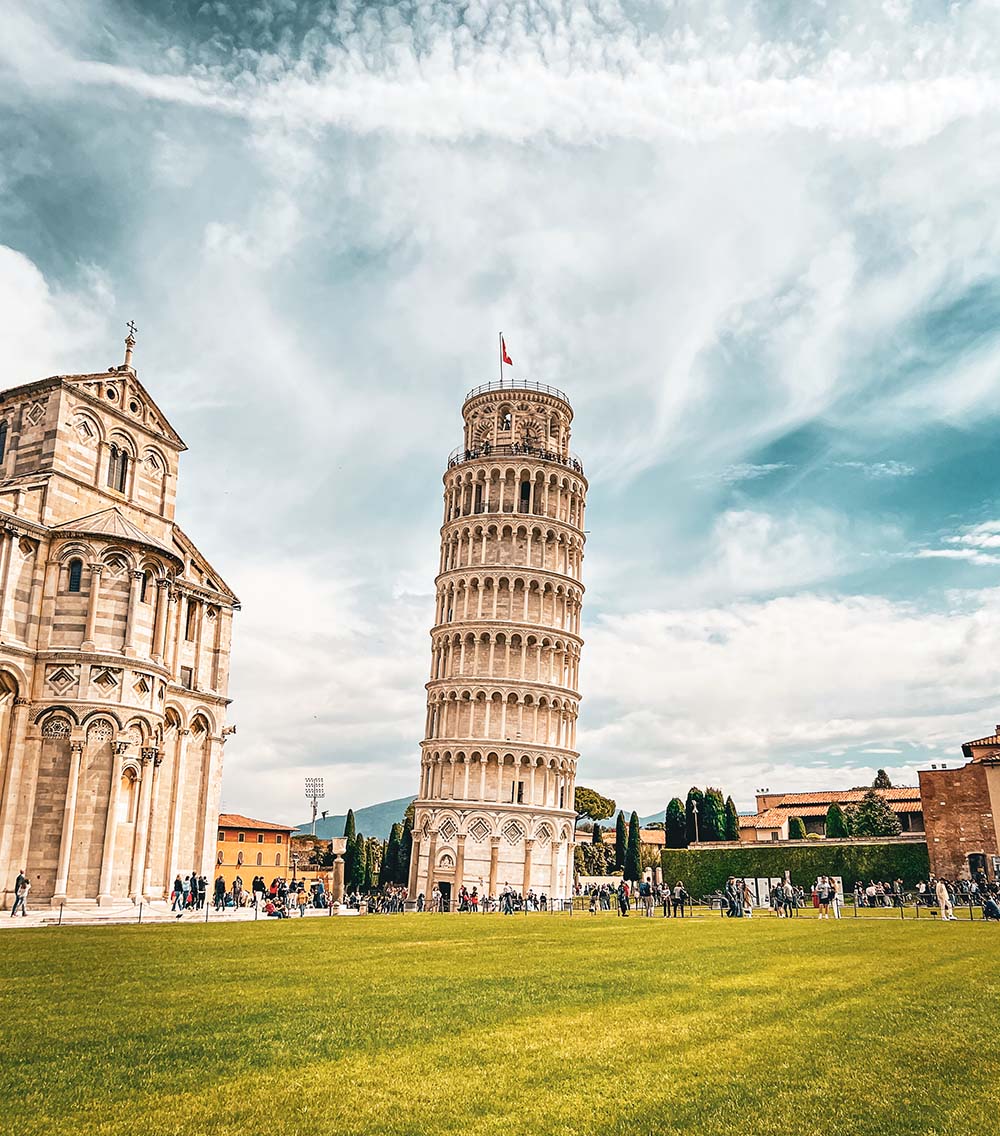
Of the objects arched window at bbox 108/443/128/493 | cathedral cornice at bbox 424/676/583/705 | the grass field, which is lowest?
the grass field

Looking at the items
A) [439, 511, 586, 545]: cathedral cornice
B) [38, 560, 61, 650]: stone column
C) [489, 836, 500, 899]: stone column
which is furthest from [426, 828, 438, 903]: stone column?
[38, 560, 61, 650]: stone column

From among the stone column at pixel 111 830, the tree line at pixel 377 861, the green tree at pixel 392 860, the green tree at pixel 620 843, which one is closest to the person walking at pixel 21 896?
the stone column at pixel 111 830

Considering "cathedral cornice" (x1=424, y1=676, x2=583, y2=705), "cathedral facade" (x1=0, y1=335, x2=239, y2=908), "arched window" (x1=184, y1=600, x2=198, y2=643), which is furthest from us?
"cathedral cornice" (x1=424, y1=676, x2=583, y2=705)

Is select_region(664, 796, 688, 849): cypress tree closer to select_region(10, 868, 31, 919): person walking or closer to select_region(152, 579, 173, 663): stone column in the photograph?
select_region(152, 579, 173, 663): stone column

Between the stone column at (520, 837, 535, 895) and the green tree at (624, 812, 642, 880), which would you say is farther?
the green tree at (624, 812, 642, 880)

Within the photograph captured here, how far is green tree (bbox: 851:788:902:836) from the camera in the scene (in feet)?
249

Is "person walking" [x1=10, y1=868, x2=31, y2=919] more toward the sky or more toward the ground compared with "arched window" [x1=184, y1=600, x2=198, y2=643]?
more toward the ground

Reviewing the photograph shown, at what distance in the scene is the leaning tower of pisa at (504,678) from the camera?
68688 millimetres

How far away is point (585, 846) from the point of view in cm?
10006

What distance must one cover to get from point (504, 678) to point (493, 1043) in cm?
5922

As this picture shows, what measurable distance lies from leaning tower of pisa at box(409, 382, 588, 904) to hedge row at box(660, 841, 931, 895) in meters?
8.80

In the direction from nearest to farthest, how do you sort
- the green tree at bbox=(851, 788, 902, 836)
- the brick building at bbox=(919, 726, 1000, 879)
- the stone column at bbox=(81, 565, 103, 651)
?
the stone column at bbox=(81, 565, 103, 651), the brick building at bbox=(919, 726, 1000, 879), the green tree at bbox=(851, 788, 902, 836)

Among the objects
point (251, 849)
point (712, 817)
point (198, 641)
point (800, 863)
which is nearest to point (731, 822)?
point (712, 817)

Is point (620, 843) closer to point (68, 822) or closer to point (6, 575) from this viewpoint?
point (68, 822)
